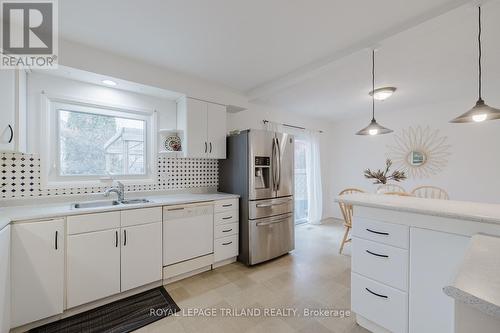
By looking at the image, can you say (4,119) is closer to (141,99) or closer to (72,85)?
(72,85)

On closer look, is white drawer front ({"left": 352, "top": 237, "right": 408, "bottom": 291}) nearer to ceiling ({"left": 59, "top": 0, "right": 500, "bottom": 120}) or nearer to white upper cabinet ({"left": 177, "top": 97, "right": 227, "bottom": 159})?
ceiling ({"left": 59, "top": 0, "right": 500, "bottom": 120})

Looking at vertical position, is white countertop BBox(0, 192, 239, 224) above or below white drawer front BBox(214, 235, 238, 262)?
above

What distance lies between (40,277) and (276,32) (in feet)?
9.31

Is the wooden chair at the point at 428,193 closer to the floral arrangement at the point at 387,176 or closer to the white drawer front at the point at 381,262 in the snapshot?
the floral arrangement at the point at 387,176

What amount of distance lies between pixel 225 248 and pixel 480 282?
99.5 inches

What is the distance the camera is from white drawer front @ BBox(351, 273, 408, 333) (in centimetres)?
149

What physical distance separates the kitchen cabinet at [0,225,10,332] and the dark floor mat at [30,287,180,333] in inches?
13.2

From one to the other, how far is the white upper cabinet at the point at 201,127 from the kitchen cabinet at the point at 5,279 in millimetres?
1704

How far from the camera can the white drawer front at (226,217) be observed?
276 cm

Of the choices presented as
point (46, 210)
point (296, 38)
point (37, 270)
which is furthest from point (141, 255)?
point (296, 38)

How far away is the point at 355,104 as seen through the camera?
3971 millimetres

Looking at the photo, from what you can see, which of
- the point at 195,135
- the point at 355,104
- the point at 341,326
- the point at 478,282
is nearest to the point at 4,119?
the point at 195,135

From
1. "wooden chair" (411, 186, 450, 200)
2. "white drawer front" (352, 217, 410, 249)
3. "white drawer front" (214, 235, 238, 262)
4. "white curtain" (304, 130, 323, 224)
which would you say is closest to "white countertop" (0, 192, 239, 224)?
"white drawer front" (214, 235, 238, 262)

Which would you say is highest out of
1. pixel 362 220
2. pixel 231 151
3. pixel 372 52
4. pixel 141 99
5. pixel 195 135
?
pixel 372 52
